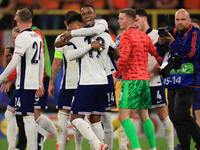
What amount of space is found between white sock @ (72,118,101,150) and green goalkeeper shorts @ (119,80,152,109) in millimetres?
780

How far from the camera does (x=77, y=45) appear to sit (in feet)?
13.0

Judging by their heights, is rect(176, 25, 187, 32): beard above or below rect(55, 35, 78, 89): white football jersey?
above

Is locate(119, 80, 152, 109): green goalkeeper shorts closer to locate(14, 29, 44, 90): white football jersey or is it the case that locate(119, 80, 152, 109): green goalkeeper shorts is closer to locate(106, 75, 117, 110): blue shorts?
locate(106, 75, 117, 110): blue shorts

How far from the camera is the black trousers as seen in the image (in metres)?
4.37

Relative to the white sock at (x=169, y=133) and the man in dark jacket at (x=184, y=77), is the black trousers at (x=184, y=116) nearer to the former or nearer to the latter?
the man in dark jacket at (x=184, y=77)

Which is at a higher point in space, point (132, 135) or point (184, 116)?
point (184, 116)

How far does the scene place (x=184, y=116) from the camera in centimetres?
438

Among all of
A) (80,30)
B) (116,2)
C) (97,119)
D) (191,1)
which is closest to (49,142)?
(97,119)

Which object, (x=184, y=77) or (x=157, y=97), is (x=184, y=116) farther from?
(x=157, y=97)

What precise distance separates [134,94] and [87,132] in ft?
3.12

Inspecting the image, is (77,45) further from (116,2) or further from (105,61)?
(116,2)

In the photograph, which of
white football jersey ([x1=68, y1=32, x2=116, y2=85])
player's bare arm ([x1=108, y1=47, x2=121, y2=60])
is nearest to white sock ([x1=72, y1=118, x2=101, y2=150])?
white football jersey ([x1=68, y1=32, x2=116, y2=85])

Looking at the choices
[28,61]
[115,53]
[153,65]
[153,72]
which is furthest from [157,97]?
[28,61]

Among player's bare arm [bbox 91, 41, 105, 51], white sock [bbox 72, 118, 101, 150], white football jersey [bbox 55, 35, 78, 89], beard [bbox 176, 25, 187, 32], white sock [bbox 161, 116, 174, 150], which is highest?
beard [bbox 176, 25, 187, 32]
